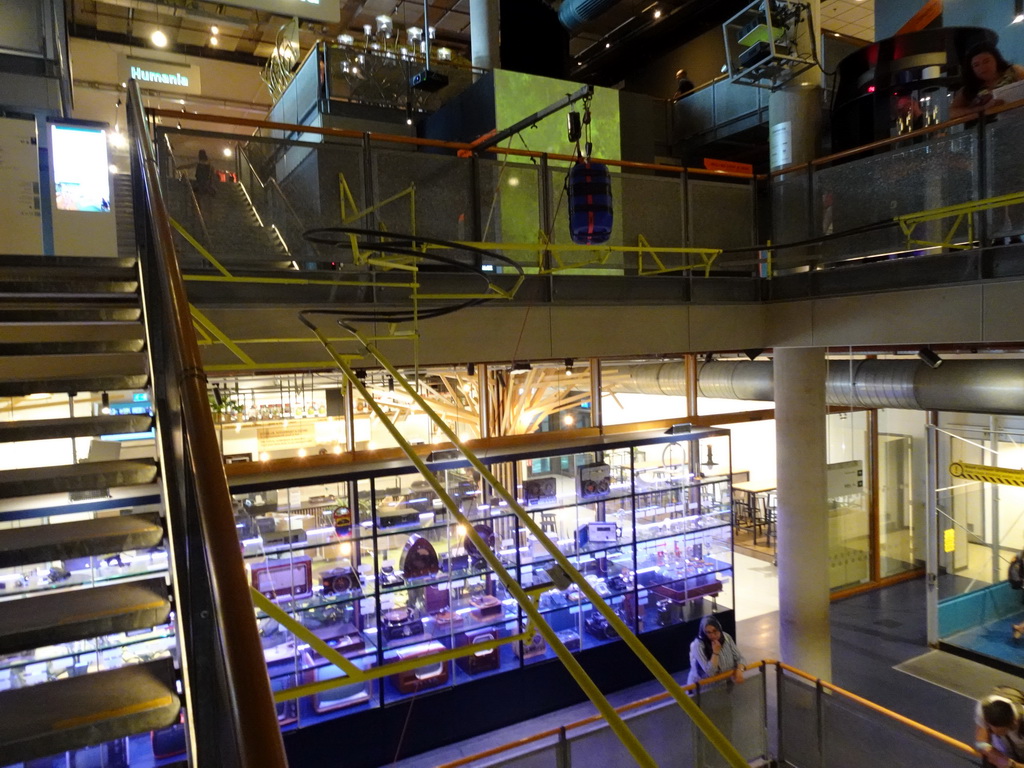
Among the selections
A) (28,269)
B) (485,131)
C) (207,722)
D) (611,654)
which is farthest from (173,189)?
(611,654)

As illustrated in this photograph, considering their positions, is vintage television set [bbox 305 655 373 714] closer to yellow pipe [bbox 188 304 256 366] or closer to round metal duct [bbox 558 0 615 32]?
yellow pipe [bbox 188 304 256 366]

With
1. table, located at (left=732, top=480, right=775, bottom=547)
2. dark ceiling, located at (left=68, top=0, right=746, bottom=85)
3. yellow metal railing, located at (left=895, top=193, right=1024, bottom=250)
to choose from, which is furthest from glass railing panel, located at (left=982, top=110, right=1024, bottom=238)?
table, located at (left=732, top=480, right=775, bottom=547)

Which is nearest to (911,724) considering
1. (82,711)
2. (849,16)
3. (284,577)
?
(284,577)

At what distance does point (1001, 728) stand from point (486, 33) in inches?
366

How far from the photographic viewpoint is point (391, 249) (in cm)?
324

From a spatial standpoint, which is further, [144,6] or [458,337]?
[144,6]

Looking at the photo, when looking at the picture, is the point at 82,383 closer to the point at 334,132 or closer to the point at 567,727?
the point at 334,132

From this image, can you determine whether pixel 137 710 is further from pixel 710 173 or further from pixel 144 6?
pixel 144 6

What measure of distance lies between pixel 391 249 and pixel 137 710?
213cm

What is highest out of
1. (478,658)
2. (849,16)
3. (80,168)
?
(849,16)

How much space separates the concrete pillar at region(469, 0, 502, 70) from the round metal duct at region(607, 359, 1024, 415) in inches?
186

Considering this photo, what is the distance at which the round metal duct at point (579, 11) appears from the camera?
990 centimetres

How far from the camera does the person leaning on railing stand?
15.3 feet

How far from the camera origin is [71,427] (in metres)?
2.62
